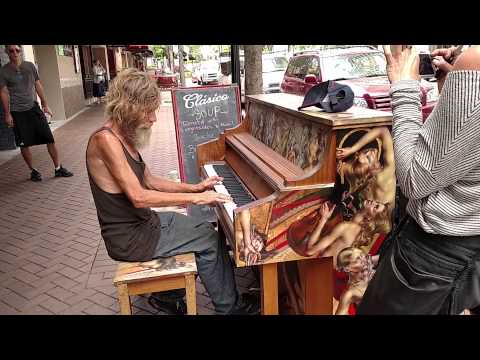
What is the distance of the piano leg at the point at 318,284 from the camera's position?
2506 millimetres

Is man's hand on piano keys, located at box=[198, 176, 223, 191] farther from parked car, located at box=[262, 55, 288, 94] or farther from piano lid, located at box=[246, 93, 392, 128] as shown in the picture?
parked car, located at box=[262, 55, 288, 94]

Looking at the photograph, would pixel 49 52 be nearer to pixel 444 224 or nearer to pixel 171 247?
pixel 171 247

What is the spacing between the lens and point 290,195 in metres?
2.22

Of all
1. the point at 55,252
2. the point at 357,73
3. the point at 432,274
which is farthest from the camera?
the point at 357,73

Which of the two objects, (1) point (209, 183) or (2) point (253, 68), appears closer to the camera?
(1) point (209, 183)

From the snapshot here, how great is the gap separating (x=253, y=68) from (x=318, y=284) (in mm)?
3606

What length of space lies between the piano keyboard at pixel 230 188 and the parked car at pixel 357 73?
4.66m

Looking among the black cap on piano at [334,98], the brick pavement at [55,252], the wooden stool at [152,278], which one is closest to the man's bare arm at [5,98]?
the brick pavement at [55,252]

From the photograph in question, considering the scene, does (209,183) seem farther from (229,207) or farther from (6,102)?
(6,102)

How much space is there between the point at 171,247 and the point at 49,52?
12157 millimetres

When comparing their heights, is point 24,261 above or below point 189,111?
below

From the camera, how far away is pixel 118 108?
248cm

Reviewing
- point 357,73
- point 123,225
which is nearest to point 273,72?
point 357,73
